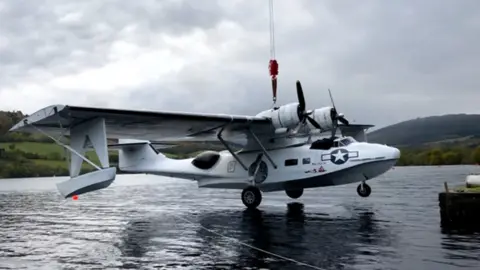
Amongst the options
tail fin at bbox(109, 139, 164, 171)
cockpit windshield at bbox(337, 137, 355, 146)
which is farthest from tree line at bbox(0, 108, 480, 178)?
cockpit windshield at bbox(337, 137, 355, 146)

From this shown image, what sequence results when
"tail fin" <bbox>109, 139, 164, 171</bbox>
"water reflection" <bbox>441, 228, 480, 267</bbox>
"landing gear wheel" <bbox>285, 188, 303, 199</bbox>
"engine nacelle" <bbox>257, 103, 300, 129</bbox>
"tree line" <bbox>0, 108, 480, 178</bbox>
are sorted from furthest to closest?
1. "tree line" <bbox>0, 108, 480, 178</bbox>
2. "tail fin" <bbox>109, 139, 164, 171</bbox>
3. "landing gear wheel" <bbox>285, 188, 303, 199</bbox>
4. "engine nacelle" <bbox>257, 103, 300, 129</bbox>
5. "water reflection" <bbox>441, 228, 480, 267</bbox>

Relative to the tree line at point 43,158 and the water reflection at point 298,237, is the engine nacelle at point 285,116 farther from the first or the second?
the tree line at point 43,158

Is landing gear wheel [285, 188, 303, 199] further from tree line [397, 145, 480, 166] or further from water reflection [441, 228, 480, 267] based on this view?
tree line [397, 145, 480, 166]

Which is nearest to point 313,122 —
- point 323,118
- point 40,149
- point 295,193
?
point 323,118

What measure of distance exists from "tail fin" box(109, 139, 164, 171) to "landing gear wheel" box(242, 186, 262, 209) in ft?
21.7

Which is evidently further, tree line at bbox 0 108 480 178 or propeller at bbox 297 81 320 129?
tree line at bbox 0 108 480 178

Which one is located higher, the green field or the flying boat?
the green field

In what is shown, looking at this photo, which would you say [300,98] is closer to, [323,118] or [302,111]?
[302,111]

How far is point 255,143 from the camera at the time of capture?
68.9 feet

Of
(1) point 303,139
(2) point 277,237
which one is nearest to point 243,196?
(1) point 303,139

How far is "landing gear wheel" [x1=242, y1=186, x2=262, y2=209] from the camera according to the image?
1962 cm

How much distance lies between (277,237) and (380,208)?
297 inches

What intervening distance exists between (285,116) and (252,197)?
3.39 meters

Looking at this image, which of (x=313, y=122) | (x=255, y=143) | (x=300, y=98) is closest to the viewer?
(x=300, y=98)
